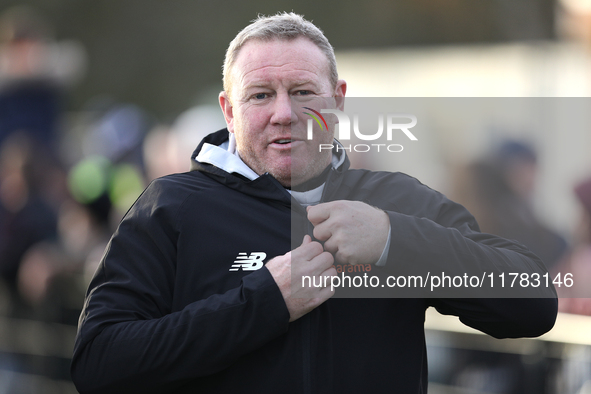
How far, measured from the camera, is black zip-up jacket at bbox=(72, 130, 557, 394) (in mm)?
1871

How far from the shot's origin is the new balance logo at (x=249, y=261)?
6.65 ft

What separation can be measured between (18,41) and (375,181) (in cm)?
474

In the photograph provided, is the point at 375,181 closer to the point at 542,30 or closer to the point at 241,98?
the point at 241,98

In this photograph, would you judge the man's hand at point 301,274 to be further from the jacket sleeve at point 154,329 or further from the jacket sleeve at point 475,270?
the jacket sleeve at point 475,270

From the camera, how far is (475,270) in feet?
6.51

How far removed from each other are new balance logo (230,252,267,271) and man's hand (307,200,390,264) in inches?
8.6

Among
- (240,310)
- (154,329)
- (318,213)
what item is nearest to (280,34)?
(318,213)

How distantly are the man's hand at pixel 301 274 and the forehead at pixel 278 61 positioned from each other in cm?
58

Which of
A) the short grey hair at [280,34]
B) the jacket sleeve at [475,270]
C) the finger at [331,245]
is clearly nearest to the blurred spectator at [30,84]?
the short grey hair at [280,34]

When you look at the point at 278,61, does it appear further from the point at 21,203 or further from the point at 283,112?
the point at 21,203

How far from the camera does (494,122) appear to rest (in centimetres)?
503

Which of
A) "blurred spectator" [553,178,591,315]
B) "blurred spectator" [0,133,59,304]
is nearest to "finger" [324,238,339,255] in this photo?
"blurred spectator" [553,178,591,315]

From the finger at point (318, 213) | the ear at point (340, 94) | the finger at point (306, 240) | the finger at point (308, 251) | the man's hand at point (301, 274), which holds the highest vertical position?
the ear at point (340, 94)

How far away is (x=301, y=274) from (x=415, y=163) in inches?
61.1
